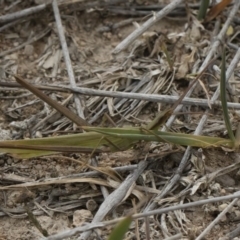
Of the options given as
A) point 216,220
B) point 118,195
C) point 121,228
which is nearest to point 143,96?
point 118,195

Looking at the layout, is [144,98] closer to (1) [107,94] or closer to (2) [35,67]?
(1) [107,94]

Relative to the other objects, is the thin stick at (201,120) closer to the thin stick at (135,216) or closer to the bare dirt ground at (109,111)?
the bare dirt ground at (109,111)

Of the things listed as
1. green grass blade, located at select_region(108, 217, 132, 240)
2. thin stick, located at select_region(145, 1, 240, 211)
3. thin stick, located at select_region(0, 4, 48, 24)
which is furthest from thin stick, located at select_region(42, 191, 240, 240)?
thin stick, located at select_region(0, 4, 48, 24)

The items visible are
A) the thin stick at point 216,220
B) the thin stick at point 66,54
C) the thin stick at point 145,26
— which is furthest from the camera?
the thin stick at point 145,26

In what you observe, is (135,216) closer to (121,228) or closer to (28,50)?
(121,228)

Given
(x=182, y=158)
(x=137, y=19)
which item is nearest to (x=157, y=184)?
(x=182, y=158)

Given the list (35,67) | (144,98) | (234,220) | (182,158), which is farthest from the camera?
(35,67)

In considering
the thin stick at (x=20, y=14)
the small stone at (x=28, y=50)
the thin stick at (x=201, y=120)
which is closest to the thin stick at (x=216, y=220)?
the thin stick at (x=201, y=120)

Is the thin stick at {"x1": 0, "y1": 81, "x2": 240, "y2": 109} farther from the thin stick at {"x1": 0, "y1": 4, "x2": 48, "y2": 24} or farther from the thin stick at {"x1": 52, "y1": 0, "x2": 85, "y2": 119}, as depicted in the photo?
the thin stick at {"x1": 0, "y1": 4, "x2": 48, "y2": 24}
